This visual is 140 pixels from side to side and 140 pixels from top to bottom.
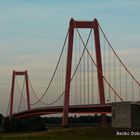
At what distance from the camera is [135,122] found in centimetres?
4794

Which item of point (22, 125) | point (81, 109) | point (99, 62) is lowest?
point (22, 125)

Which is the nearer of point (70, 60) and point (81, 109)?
point (81, 109)

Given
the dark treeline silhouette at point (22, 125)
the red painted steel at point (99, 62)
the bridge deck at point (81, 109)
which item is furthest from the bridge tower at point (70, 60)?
the dark treeline silhouette at point (22, 125)

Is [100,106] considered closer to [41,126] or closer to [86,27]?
[86,27]

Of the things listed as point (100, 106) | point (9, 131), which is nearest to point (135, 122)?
point (100, 106)

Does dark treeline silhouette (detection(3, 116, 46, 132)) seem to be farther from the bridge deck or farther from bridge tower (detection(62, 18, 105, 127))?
bridge tower (detection(62, 18, 105, 127))

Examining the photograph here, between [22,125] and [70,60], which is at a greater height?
[70,60]

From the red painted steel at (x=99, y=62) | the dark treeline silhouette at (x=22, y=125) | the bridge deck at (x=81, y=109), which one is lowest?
the dark treeline silhouette at (x=22, y=125)

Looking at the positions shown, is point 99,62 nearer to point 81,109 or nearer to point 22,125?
point 81,109

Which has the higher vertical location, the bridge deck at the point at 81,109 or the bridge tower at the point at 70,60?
the bridge tower at the point at 70,60

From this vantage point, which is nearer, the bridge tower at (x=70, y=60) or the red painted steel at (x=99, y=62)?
the red painted steel at (x=99, y=62)

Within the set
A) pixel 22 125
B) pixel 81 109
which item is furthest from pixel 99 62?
pixel 22 125

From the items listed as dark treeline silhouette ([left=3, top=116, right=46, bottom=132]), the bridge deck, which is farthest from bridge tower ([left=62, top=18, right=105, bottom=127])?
dark treeline silhouette ([left=3, top=116, right=46, bottom=132])

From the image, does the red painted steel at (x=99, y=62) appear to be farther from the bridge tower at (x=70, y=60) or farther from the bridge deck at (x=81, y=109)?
the bridge deck at (x=81, y=109)
